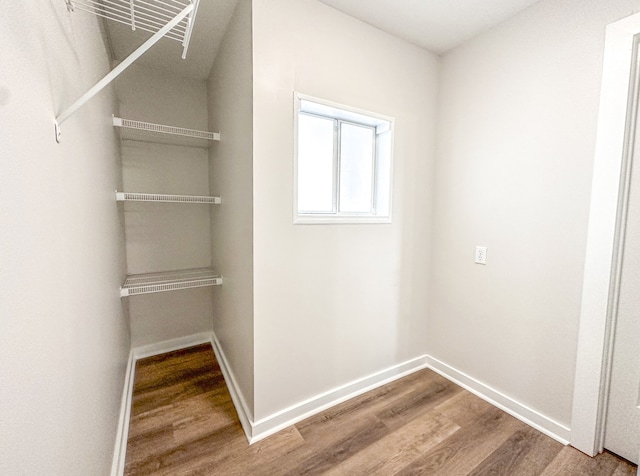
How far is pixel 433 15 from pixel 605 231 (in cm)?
159

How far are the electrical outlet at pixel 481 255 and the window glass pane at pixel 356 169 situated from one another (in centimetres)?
82

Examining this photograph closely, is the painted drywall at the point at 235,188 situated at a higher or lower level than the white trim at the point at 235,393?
higher

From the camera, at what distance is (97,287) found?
1.12 metres

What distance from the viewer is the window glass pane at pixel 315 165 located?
1800 mm

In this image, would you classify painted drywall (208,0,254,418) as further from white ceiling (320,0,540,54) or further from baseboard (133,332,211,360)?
white ceiling (320,0,540,54)

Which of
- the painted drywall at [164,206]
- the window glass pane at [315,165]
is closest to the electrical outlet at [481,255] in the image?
the window glass pane at [315,165]

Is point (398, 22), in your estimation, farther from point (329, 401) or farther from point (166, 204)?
point (329, 401)

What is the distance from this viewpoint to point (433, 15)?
163 centimetres

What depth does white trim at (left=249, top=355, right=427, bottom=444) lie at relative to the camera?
4.96 ft

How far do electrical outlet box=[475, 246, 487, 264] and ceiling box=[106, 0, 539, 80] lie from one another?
58.1 inches

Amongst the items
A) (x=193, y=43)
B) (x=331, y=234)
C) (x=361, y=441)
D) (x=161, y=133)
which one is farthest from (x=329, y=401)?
(x=193, y=43)

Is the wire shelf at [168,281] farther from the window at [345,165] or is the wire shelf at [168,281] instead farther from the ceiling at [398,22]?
the ceiling at [398,22]

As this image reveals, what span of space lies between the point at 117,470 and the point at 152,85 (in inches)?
105

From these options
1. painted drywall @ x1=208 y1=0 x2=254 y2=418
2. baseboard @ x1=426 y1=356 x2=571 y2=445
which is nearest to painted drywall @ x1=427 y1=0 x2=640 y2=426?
baseboard @ x1=426 y1=356 x2=571 y2=445
